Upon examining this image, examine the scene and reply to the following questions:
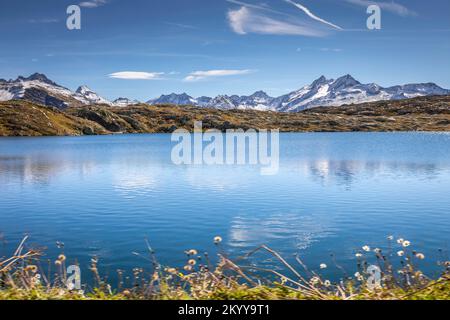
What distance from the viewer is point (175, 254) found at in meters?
25.6

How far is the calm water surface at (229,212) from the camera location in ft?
89.6

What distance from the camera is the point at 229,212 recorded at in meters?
38.4

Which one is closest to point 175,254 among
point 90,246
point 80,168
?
point 90,246

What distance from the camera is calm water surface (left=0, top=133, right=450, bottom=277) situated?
27.3 m

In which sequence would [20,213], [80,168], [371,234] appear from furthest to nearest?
[80,168]
[20,213]
[371,234]

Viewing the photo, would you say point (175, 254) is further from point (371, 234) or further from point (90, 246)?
point (371, 234)
